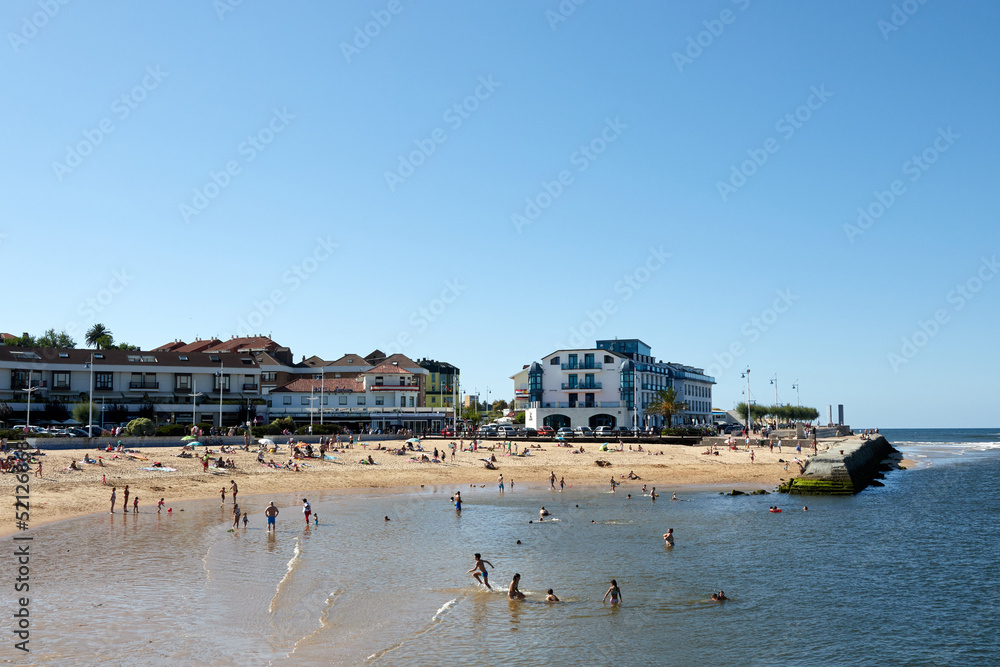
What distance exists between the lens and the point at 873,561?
31.7 metres

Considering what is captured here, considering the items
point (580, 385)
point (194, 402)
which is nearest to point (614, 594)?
point (194, 402)

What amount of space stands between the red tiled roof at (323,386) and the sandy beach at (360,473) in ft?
71.1

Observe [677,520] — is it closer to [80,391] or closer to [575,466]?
A: [575,466]

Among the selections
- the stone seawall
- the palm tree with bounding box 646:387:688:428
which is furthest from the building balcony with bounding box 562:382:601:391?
the stone seawall

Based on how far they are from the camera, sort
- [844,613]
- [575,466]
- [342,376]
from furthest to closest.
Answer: [342,376]
[575,466]
[844,613]

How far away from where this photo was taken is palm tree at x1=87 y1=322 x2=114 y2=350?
11938 cm

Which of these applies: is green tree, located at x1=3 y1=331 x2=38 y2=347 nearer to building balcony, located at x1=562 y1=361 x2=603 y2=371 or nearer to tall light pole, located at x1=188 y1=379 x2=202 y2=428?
tall light pole, located at x1=188 y1=379 x2=202 y2=428

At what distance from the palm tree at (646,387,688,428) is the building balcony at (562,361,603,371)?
27.8 ft

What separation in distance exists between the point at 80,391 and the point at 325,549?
201ft

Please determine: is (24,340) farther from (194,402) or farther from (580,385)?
(580,385)

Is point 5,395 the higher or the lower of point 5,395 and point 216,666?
the higher

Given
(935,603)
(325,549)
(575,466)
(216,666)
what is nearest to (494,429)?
(575,466)

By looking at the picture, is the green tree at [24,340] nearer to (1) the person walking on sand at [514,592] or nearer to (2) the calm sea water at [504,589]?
(2) the calm sea water at [504,589]

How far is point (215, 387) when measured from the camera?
91.2 metres
